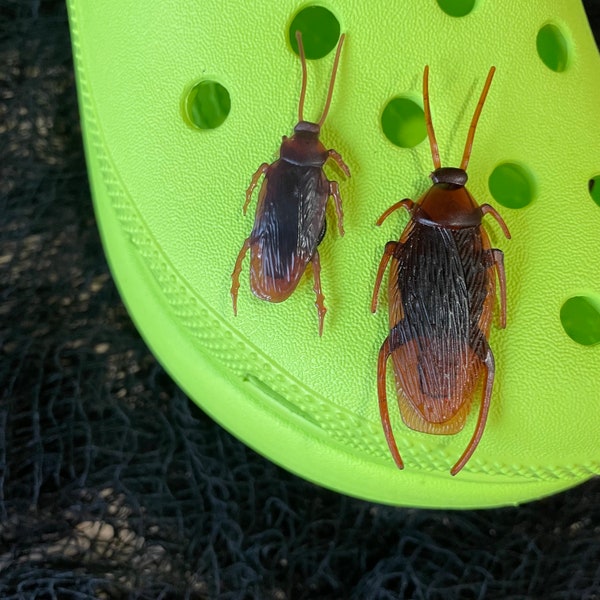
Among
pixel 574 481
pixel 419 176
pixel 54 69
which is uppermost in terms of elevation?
pixel 54 69

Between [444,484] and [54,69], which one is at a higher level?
[54,69]

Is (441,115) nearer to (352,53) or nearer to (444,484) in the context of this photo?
(352,53)

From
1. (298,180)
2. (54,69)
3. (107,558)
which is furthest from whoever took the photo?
(54,69)

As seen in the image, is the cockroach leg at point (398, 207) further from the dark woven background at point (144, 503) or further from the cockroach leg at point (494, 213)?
the dark woven background at point (144, 503)

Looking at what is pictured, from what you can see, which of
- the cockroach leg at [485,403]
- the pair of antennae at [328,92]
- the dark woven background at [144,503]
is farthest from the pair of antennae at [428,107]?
the dark woven background at [144,503]

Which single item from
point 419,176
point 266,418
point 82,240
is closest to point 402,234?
point 419,176

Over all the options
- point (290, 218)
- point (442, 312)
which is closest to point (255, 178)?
point (290, 218)
